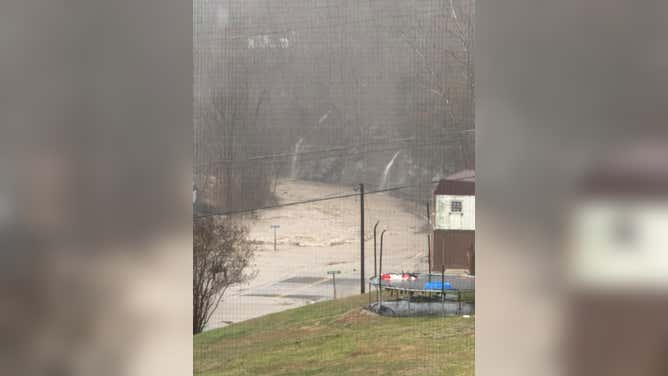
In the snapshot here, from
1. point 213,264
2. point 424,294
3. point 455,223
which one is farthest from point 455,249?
point 213,264

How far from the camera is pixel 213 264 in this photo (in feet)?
11.6

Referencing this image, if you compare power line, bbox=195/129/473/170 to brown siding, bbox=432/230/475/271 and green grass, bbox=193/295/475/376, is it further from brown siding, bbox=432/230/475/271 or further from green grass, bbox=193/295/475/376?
green grass, bbox=193/295/475/376

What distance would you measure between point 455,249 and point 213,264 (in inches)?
40.5

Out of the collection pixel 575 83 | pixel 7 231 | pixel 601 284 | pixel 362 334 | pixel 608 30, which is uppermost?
pixel 608 30

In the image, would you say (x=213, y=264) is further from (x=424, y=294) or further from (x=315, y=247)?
(x=424, y=294)

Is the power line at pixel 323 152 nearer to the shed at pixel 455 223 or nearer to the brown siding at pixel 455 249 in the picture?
the shed at pixel 455 223

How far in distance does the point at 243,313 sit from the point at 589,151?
5.13 feet

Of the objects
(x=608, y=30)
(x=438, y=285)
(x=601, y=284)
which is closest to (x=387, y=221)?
(x=438, y=285)

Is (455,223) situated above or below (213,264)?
above

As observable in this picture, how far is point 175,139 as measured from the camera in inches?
133

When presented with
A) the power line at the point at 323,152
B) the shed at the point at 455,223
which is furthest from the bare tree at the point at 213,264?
the shed at the point at 455,223

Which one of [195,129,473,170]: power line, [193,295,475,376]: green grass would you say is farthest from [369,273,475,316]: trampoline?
[195,129,473,170]: power line

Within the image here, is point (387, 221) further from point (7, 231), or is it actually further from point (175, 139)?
point (7, 231)

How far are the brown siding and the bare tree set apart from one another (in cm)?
80
